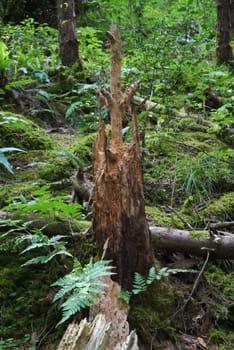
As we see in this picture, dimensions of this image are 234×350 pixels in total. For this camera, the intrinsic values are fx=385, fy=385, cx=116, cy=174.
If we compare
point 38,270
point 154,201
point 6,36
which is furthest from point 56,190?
point 6,36

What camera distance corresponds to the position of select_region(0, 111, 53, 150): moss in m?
4.39

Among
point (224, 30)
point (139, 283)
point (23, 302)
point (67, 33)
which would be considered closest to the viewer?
point (139, 283)

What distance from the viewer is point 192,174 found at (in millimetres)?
3811

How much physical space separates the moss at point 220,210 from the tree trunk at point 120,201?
3.91 ft

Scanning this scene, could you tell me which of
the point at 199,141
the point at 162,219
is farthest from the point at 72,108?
the point at 162,219

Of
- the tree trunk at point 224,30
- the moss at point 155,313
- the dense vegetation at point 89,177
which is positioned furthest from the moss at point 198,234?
the tree trunk at point 224,30

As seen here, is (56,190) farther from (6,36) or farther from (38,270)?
(6,36)

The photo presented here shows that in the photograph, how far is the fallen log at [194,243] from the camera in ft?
8.82

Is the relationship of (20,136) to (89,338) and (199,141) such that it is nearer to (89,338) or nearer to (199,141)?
(199,141)

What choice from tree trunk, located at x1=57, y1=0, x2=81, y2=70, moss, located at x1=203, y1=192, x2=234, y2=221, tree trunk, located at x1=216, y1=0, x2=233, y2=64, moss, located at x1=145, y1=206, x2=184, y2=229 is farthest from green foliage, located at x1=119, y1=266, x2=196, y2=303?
tree trunk, located at x1=216, y1=0, x2=233, y2=64

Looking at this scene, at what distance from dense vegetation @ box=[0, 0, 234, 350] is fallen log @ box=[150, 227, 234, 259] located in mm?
115

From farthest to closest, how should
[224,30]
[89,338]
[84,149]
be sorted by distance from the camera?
[224,30]
[84,149]
[89,338]

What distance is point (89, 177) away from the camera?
379 centimetres

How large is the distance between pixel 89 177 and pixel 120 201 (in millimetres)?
1507
